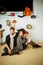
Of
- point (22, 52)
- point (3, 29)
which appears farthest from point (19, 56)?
point (3, 29)

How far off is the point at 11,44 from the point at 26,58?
21cm

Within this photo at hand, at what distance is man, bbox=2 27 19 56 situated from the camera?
2.19 metres

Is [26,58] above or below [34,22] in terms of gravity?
below

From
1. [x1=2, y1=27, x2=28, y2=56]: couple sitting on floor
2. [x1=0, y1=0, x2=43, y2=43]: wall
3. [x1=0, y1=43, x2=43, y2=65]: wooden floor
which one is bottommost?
[x1=0, y1=43, x2=43, y2=65]: wooden floor

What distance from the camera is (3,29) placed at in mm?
2203

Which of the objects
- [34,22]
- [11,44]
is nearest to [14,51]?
[11,44]

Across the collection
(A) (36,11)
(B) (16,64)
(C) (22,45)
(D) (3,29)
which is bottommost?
(B) (16,64)

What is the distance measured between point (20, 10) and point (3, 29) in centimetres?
26

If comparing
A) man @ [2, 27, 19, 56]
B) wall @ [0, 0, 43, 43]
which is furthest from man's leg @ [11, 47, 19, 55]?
wall @ [0, 0, 43, 43]

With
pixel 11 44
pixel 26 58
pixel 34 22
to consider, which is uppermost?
pixel 34 22

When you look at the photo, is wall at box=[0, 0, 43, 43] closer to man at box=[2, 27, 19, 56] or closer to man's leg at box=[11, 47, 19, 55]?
man at box=[2, 27, 19, 56]

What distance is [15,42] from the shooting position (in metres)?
2.21

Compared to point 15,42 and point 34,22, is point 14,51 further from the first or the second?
point 34,22

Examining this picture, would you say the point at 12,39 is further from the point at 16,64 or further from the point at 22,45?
the point at 16,64
